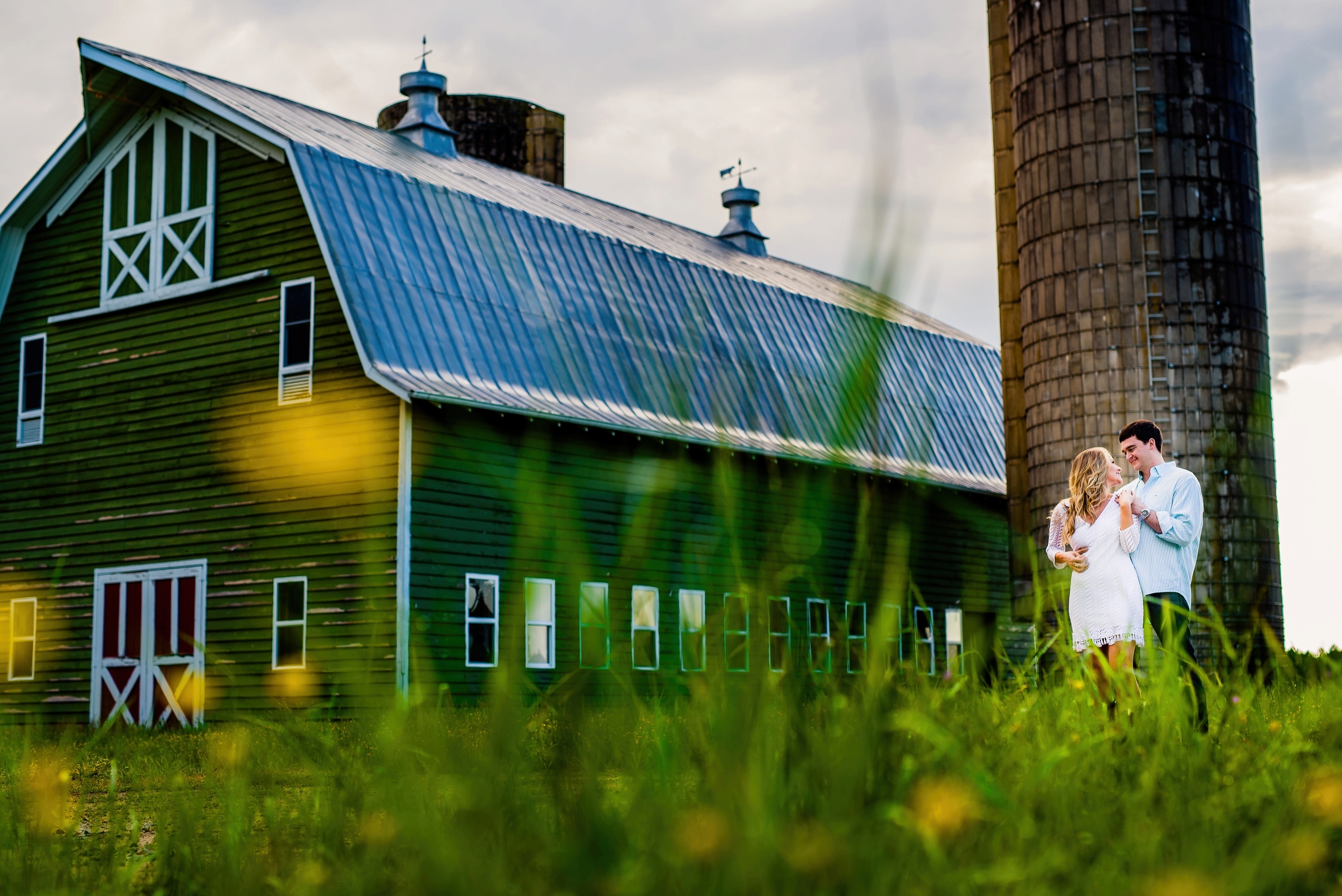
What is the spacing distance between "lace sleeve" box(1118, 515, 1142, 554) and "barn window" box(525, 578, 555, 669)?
34.4 ft

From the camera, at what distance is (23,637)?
1848cm

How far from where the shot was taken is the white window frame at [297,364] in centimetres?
1630

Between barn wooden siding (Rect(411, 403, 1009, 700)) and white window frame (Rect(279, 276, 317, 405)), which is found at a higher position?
white window frame (Rect(279, 276, 317, 405))

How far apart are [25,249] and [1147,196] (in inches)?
557

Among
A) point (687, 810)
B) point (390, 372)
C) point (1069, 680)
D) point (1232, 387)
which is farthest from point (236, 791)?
point (1232, 387)

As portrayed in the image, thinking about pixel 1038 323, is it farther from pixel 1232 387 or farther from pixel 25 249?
pixel 25 249

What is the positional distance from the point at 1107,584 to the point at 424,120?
16585 mm

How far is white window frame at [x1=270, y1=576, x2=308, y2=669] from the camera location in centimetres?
1603

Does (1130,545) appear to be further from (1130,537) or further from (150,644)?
(150,644)

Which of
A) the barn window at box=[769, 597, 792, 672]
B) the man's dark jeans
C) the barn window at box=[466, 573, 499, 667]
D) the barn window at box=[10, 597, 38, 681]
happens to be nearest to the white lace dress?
the man's dark jeans

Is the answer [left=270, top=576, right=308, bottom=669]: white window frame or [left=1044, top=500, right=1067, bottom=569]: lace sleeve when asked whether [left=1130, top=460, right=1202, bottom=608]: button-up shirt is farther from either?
[left=270, top=576, right=308, bottom=669]: white window frame

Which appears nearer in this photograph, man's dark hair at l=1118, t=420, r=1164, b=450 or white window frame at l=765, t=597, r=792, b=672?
white window frame at l=765, t=597, r=792, b=672

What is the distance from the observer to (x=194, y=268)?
1748cm

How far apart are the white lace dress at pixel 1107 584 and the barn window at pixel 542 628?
1027 cm
